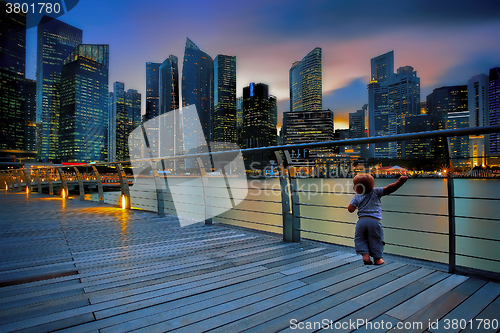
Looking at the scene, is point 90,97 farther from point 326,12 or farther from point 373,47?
point 373,47

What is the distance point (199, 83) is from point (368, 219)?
12951cm

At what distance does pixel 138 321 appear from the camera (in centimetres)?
131

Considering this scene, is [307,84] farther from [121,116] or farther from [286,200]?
[286,200]

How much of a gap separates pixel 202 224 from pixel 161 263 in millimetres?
1757

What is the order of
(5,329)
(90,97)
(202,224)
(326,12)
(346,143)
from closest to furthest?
(5,329) < (346,143) < (202,224) < (326,12) < (90,97)

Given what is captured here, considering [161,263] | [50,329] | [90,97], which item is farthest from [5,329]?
[90,97]

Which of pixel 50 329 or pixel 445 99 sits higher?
pixel 445 99

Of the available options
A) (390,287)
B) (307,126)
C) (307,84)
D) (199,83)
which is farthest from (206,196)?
(307,84)

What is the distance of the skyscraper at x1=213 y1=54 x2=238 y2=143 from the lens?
371 ft

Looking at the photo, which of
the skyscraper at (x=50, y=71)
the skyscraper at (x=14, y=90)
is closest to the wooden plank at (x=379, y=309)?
the skyscraper at (x=14, y=90)

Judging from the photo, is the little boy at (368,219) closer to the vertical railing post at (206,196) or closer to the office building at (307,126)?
the vertical railing post at (206,196)

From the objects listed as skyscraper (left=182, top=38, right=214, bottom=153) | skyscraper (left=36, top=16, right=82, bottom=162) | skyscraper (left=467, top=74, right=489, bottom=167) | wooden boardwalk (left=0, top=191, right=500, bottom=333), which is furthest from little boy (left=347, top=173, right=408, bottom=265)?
skyscraper (left=36, top=16, right=82, bottom=162)

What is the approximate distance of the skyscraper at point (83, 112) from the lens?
297ft

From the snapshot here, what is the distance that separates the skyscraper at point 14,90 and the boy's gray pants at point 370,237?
3950 inches
